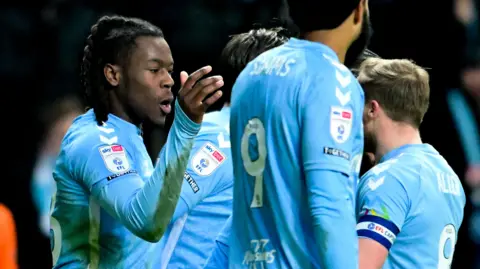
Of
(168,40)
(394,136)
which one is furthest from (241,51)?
(168,40)

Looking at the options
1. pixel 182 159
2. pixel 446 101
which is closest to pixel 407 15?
pixel 446 101

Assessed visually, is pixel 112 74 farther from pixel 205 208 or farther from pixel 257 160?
pixel 257 160

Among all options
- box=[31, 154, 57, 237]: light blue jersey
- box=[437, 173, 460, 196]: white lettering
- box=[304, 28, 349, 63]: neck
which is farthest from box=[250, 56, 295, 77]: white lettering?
box=[31, 154, 57, 237]: light blue jersey

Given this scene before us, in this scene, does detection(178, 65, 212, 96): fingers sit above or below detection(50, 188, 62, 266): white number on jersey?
above

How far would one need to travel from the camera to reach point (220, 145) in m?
4.12

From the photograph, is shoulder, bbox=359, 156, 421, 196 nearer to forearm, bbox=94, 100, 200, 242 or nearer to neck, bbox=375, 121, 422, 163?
neck, bbox=375, 121, 422, 163

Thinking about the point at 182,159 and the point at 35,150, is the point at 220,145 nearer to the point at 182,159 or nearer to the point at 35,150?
the point at 182,159

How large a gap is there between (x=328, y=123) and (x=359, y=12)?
0.40m

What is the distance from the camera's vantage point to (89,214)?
3975 millimetres

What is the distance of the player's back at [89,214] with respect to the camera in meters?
3.93

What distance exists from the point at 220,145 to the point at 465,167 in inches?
139

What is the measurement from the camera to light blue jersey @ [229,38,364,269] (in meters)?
3.10

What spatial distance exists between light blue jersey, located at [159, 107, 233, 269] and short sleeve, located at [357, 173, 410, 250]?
A: 617mm

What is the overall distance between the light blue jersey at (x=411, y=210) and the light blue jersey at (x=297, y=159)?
1.18ft
